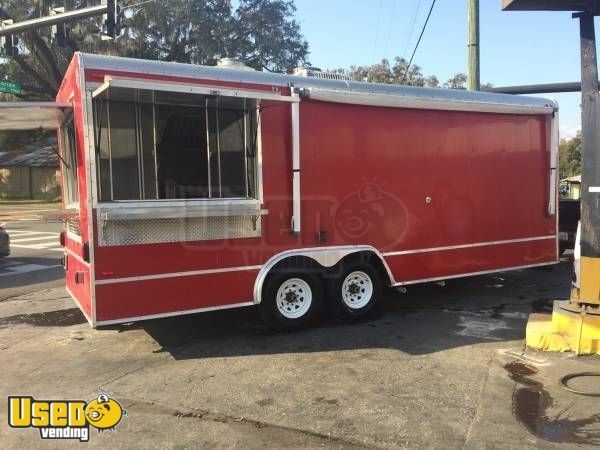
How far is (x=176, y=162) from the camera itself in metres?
5.90

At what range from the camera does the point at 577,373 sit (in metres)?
5.21

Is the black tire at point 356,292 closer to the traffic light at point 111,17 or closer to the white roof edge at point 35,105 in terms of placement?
the white roof edge at point 35,105

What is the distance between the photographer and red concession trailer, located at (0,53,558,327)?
5.61 m

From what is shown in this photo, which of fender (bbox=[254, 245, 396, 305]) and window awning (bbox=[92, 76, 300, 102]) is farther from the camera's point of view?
fender (bbox=[254, 245, 396, 305])

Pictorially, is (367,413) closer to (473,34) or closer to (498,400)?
(498,400)

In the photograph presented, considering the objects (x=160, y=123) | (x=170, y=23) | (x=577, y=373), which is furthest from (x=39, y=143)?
(x=577, y=373)

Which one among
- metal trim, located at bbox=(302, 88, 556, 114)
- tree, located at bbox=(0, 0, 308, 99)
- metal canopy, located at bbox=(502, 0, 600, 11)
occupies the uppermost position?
tree, located at bbox=(0, 0, 308, 99)

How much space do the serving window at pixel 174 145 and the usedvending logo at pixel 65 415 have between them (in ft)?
6.35

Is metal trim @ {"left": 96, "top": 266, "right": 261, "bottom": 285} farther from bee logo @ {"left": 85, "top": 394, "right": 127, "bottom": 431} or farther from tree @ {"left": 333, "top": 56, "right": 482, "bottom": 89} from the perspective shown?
tree @ {"left": 333, "top": 56, "right": 482, "bottom": 89}

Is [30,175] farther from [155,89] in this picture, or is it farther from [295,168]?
[155,89]

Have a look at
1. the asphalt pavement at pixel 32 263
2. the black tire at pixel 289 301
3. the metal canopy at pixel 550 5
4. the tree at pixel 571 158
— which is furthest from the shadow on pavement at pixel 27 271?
the tree at pixel 571 158

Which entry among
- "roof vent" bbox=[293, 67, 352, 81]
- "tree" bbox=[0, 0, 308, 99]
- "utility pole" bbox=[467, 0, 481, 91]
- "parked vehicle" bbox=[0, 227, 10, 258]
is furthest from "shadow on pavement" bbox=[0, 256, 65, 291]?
"tree" bbox=[0, 0, 308, 99]

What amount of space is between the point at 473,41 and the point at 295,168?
7.12 m

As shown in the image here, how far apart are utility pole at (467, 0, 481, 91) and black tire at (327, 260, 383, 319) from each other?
635 centimetres
